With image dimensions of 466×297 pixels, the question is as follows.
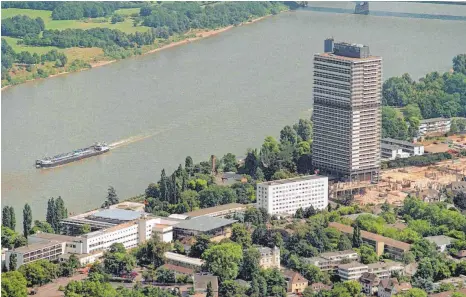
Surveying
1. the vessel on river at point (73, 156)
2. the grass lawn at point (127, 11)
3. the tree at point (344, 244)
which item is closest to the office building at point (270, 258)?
the tree at point (344, 244)

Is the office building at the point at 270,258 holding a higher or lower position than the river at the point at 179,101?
lower

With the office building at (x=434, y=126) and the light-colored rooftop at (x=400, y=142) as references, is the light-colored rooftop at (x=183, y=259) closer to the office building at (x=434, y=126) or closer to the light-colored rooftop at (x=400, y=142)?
the light-colored rooftop at (x=400, y=142)

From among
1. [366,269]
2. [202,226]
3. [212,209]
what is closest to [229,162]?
[212,209]

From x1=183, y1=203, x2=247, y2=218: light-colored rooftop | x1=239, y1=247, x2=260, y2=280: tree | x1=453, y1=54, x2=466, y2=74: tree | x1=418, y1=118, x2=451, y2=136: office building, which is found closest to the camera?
x1=239, y1=247, x2=260, y2=280: tree

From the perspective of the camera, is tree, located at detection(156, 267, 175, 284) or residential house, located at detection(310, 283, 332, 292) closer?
residential house, located at detection(310, 283, 332, 292)

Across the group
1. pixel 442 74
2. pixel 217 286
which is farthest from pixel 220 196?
pixel 442 74

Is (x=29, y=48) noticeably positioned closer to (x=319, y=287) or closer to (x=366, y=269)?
(x=366, y=269)

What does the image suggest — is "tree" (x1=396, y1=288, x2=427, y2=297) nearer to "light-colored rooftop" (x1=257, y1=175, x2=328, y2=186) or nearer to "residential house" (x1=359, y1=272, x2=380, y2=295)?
"residential house" (x1=359, y1=272, x2=380, y2=295)

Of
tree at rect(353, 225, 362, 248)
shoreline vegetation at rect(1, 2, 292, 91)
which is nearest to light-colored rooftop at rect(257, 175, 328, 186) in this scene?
tree at rect(353, 225, 362, 248)
